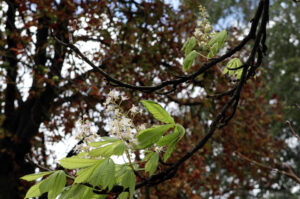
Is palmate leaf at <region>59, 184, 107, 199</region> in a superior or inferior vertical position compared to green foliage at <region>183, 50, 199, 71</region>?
inferior

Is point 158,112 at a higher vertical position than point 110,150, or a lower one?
higher

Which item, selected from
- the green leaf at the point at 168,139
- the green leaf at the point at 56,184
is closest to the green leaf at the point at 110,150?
the green leaf at the point at 168,139

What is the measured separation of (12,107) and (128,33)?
9.74 ft

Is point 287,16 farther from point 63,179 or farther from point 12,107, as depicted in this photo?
point 63,179

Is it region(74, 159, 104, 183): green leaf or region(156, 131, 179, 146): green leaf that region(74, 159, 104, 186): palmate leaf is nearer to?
region(74, 159, 104, 183): green leaf

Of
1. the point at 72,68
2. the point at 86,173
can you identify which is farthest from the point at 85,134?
the point at 72,68

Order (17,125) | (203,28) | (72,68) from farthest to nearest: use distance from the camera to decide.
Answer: (17,125) < (72,68) < (203,28)

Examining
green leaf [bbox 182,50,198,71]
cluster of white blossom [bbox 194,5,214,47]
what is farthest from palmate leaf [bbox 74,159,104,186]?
cluster of white blossom [bbox 194,5,214,47]

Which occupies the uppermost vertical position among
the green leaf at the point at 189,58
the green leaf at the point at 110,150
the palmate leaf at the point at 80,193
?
the green leaf at the point at 189,58

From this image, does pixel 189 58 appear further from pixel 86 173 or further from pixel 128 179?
pixel 86 173

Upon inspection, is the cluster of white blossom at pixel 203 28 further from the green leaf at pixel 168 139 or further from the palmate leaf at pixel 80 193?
the palmate leaf at pixel 80 193

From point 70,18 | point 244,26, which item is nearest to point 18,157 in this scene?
point 70,18

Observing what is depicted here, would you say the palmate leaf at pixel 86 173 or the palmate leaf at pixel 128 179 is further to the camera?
the palmate leaf at pixel 128 179

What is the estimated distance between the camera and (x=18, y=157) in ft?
21.2
